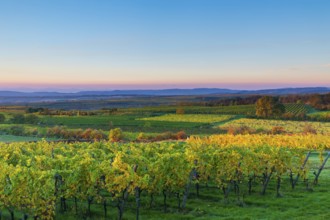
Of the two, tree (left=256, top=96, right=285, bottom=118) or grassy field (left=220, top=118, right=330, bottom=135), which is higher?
tree (left=256, top=96, right=285, bottom=118)

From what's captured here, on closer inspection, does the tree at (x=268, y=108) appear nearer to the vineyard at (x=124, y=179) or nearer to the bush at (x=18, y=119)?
the bush at (x=18, y=119)

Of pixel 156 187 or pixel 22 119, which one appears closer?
pixel 156 187

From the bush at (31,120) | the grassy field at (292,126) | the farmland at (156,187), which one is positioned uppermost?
the farmland at (156,187)

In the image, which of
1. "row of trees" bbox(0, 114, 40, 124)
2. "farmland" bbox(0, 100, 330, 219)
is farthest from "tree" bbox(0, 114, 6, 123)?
"farmland" bbox(0, 100, 330, 219)

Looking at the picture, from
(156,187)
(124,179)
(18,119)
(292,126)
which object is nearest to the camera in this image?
(124,179)

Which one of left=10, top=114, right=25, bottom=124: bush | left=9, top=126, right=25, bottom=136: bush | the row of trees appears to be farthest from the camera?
the row of trees

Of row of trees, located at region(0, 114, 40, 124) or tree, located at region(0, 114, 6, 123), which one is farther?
row of trees, located at region(0, 114, 40, 124)

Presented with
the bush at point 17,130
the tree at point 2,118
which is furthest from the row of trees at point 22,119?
the bush at point 17,130

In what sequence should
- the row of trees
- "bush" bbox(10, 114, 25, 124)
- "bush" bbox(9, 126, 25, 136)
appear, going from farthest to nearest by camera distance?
the row of trees → "bush" bbox(10, 114, 25, 124) → "bush" bbox(9, 126, 25, 136)

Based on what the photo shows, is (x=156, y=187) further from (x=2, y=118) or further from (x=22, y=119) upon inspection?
(x=2, y=118)

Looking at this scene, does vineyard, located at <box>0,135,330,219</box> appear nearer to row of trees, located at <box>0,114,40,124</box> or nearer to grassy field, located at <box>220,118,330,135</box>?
grassy field, located at <box>220,118,330,135</box>

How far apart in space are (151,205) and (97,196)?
11.4ft

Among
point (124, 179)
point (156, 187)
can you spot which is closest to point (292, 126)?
point (156, 187)

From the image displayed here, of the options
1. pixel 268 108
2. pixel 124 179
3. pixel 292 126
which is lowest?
pixel 292 126
